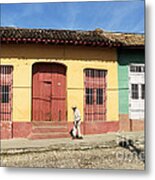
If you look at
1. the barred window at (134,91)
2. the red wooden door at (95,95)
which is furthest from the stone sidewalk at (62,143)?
the barred window at (134,91)

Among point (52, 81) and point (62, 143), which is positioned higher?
point (52, 81)

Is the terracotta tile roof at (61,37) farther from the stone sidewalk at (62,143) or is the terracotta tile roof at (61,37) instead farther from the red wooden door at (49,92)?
the stone sidewalk at (62,143)

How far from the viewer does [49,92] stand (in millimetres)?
3250

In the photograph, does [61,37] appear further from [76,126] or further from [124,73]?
[76,126]

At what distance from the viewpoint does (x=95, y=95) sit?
3244 mm

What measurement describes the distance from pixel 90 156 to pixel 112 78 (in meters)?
0.55

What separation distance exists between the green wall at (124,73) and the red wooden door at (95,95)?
0.12 m

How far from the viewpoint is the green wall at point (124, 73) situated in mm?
3146

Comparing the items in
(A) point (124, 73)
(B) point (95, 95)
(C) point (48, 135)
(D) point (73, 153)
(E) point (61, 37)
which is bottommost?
(D) point (73, 153)

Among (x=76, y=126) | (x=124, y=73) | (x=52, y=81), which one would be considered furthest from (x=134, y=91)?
(x=52, y=81)

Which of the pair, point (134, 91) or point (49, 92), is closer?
point (134, 91)

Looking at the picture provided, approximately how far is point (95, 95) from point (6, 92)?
24.2 inches

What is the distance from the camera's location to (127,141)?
10.4 ft

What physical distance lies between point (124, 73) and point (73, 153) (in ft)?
2.11
